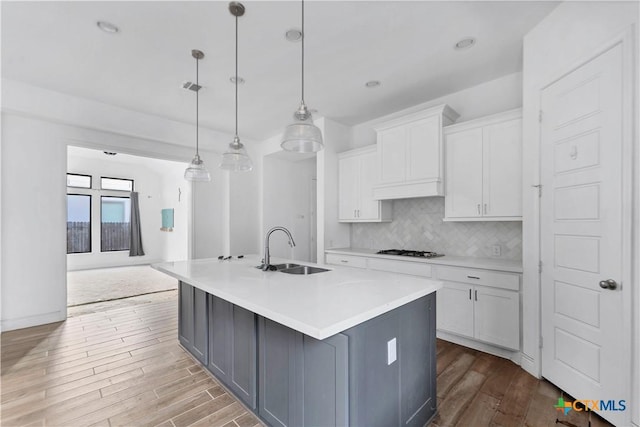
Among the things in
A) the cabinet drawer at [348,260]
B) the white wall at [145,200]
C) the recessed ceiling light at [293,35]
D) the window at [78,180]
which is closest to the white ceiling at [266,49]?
the recessed ceiling light at [293,35]

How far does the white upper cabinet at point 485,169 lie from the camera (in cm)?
274

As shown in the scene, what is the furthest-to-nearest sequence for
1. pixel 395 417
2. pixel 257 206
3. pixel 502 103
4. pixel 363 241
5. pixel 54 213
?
pixel 257 206, pixel 363 241, pixel 54 213, pixel 502 103, pixel 395 417

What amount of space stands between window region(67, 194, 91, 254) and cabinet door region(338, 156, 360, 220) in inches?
291

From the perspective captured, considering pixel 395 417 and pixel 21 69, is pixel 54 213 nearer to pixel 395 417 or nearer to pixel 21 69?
pixel 21 69

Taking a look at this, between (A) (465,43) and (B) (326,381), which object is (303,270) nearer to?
(B) (326,381)

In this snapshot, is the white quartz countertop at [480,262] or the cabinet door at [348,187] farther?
the cabinet door at [348,187]

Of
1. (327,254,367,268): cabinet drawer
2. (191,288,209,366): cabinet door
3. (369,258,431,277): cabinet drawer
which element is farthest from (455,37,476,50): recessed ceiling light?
(191,288,209,366): cabinet door

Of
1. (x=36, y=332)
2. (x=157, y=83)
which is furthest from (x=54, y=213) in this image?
(x=157, y=83)

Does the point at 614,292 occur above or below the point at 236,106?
below

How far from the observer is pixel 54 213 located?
3.61 meters

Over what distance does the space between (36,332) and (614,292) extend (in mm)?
5300

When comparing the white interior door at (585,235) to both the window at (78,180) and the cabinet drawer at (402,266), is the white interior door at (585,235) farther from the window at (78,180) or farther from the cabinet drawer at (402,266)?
the window at (78,180)

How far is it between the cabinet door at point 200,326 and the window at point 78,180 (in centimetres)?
749

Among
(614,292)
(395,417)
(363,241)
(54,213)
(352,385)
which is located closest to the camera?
(352,385)
